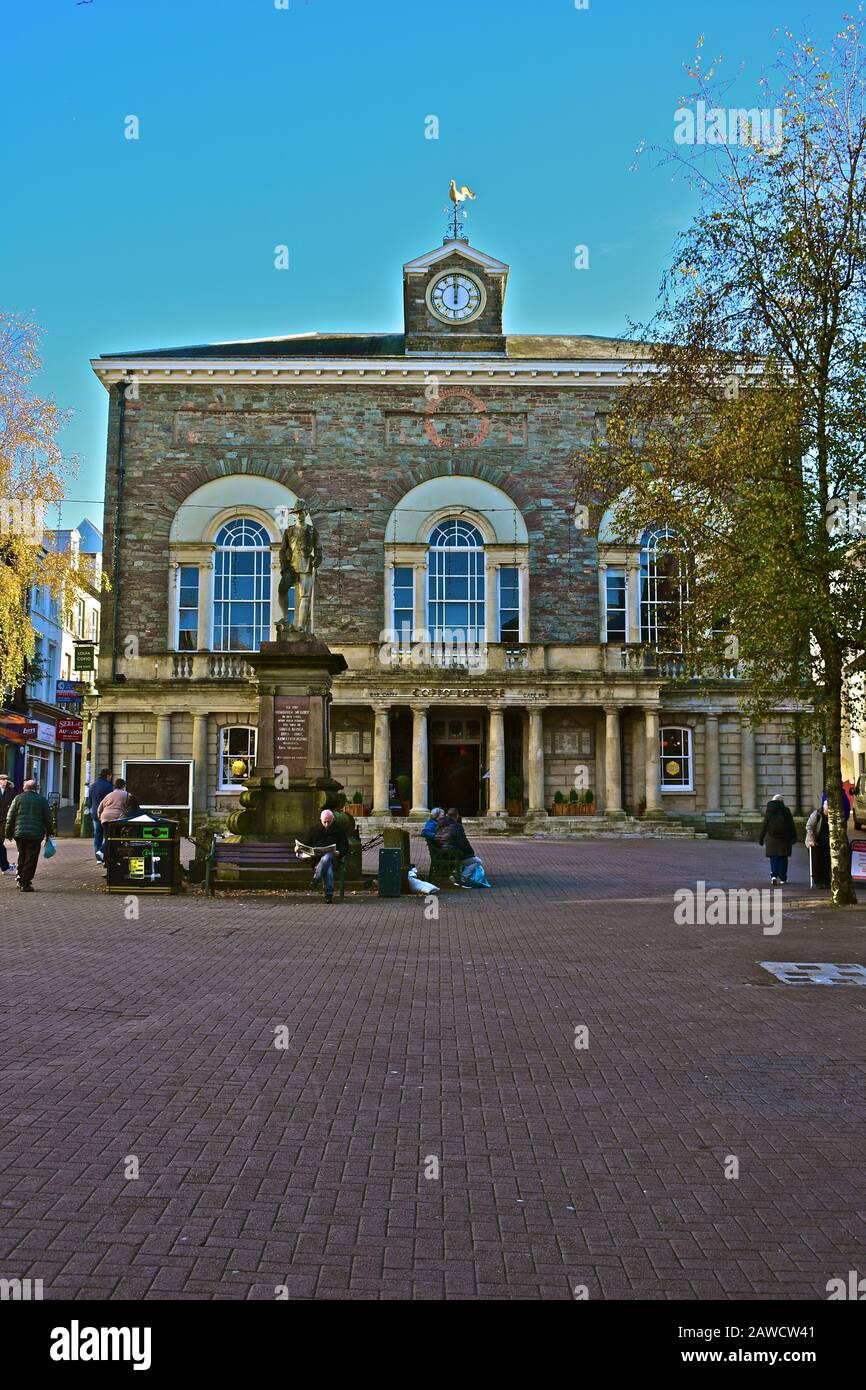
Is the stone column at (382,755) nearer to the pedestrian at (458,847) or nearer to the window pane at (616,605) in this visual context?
the window pane at (616,605)

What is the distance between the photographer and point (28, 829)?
19.3m

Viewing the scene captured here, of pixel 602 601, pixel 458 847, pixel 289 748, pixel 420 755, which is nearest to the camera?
pixel 289 748

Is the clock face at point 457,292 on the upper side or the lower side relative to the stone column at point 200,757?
upper

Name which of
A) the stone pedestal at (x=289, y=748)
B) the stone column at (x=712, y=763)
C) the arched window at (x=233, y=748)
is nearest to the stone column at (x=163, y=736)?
the arched window at (x=233, y=748)

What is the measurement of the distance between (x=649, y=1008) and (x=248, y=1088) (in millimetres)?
4245

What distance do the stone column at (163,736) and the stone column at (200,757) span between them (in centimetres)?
86

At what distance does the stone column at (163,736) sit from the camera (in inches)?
1586

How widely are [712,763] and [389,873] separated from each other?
23.8 metres

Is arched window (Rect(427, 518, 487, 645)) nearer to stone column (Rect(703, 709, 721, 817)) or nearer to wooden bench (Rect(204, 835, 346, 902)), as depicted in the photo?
stone column (Rect(703, 709, 721, 817))

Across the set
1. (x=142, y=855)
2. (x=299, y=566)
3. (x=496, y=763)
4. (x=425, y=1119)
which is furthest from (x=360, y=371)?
(x=425, y=1119)

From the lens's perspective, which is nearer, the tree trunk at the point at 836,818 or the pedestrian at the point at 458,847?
the tree trunk at the point at 836,818

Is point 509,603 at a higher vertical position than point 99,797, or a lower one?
higher

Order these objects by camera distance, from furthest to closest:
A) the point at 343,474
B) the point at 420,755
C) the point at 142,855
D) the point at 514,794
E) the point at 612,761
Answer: the point at 343,474
the point at 514,794
the point at 612,761
the point at 420,755
the point at 142,855

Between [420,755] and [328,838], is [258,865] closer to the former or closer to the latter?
[328,838]
